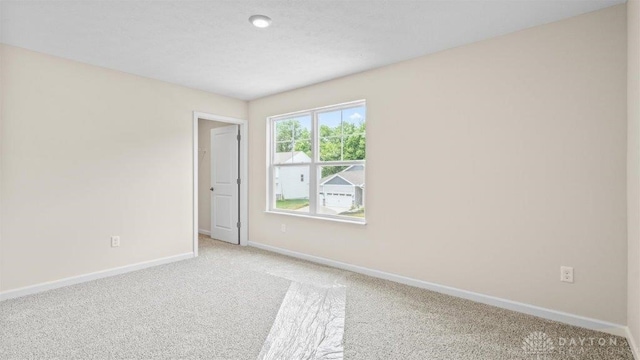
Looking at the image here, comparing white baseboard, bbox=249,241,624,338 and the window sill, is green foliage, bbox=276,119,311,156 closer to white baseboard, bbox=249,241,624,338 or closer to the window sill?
Result: the window sill

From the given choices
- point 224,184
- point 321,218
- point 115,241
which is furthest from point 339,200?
point 115,241

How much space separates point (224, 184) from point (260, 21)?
11.0 feet

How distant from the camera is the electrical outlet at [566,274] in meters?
2.39

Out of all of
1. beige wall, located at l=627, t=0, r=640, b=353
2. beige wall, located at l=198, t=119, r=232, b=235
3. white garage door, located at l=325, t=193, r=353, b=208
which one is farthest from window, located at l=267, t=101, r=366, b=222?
beige wall, located at l=627, t=0, r=640, b=353

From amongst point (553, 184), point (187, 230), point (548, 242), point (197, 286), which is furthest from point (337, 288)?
point (187, 230)

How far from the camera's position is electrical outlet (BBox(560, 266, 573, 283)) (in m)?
2.39

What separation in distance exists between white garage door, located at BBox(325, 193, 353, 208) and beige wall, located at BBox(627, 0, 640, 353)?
2.46m

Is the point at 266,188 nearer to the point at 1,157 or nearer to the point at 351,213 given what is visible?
the point at 351,213

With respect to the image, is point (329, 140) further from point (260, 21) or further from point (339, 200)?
point (260, 21)

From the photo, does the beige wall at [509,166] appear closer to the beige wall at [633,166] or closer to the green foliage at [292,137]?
the beige wall at [633,166]

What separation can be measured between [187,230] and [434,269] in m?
3.21

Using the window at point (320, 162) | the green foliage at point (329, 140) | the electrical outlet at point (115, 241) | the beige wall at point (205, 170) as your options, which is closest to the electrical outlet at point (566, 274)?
the window at point (320, 162)

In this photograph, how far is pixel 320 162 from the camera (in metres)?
4.15

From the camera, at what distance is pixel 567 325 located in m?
2.37
